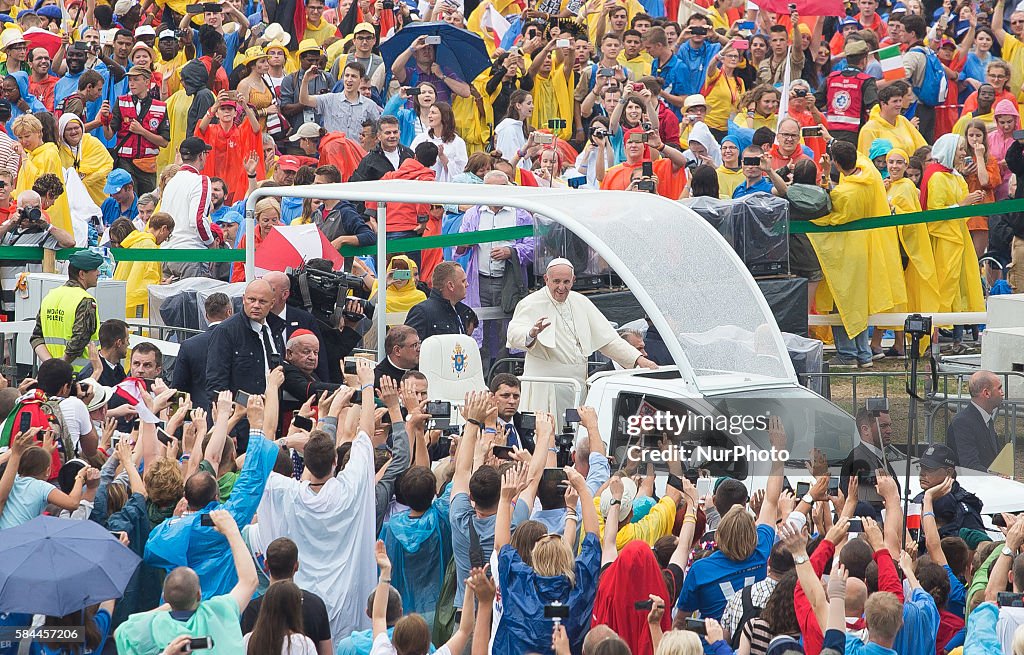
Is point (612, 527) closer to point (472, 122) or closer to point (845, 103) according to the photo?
point (845, 103)

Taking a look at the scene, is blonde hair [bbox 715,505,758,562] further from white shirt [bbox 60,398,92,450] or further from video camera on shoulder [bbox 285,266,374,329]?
video camera on shoulder [bbox 285,266,374,329]

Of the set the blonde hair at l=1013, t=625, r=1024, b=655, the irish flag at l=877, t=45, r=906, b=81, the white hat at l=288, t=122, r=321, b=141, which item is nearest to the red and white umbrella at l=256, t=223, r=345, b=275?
the white hat at l=288, t=122, r=321, b=141

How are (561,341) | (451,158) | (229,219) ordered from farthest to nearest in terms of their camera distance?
(451,158)
(229,219)
(561,341)

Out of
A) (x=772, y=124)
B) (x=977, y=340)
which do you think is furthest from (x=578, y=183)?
(x=977, y=340)

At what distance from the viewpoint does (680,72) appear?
1933 cm

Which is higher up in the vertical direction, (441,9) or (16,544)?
(441,9)

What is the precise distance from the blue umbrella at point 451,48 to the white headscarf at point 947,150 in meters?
4.70

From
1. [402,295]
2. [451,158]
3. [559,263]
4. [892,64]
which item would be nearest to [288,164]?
[451,158]

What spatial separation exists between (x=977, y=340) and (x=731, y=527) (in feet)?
29.4

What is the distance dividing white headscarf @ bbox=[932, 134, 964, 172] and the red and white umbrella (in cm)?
654

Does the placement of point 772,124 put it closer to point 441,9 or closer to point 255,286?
point 441,9

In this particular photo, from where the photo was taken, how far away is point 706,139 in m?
17.0

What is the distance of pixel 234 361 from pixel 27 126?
6197mm

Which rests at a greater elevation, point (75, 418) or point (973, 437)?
point (75, 418)
